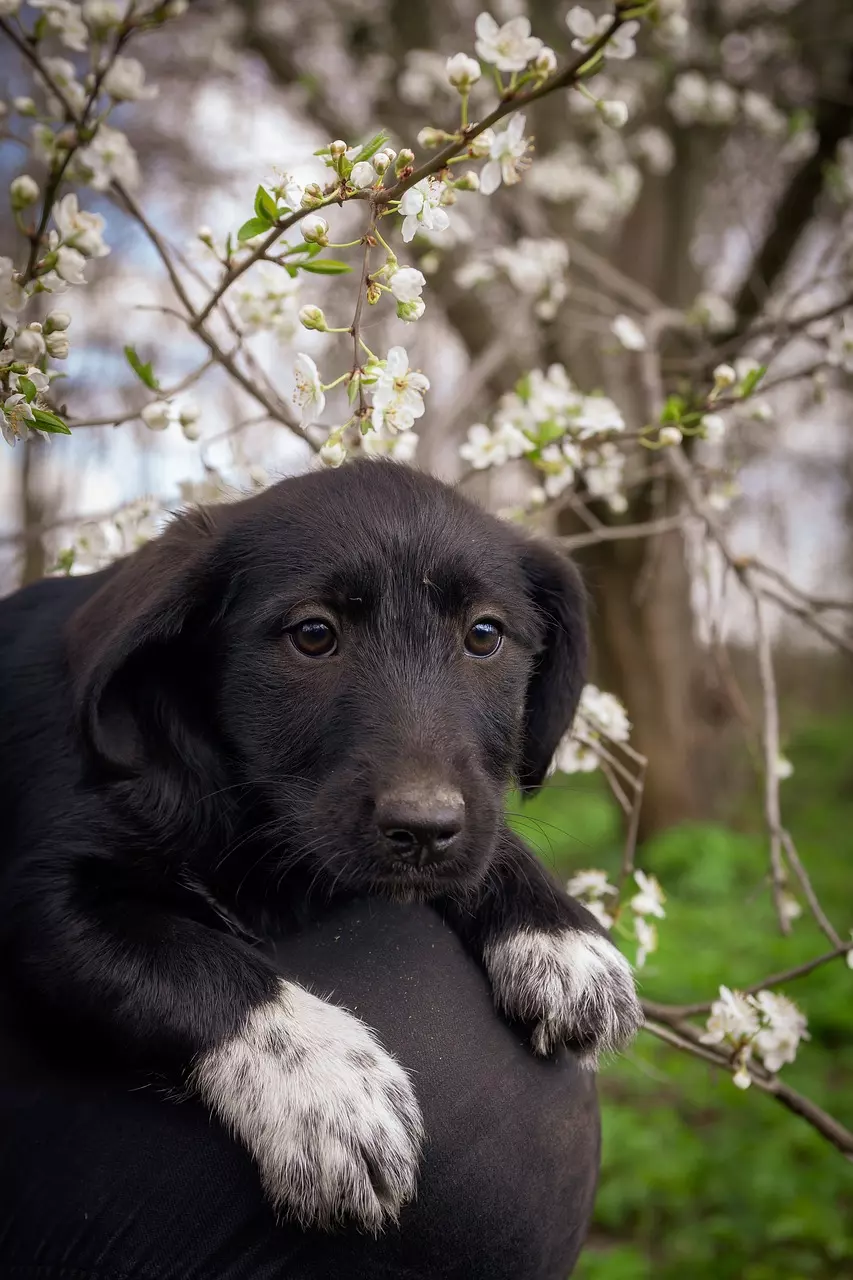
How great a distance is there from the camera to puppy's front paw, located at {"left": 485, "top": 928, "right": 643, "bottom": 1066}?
6.94 feet

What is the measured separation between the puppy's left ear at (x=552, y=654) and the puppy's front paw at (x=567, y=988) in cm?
50

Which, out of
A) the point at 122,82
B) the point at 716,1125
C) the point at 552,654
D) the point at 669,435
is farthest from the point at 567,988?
the point at 716,1125

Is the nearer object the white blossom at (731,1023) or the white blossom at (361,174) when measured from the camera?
the white blossom at (361,174)

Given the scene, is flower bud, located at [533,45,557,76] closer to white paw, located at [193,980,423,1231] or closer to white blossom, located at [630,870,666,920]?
white paw, located at [193,980,423,1231]

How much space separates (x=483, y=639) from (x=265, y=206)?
99 cm

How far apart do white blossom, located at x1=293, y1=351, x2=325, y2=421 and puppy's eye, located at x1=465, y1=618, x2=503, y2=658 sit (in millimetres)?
584

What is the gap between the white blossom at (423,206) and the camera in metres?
1.91

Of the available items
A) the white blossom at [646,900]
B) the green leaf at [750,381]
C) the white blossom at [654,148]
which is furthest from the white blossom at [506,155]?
the white blossom at [654,148]

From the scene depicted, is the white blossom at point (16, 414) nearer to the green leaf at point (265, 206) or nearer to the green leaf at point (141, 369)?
the green leaf at point (265, 206)

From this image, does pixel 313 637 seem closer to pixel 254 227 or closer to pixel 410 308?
pixel 410 308

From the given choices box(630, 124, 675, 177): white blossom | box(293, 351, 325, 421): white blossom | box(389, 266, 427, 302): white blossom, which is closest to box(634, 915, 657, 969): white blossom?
box(293, 351, 325, 421): white blossom

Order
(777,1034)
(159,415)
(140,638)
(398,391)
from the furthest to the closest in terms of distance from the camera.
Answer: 1. (159,415)
2. (777,1034)
3. (398,391)
4. (140,638)

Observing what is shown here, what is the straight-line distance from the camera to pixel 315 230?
6.42ft

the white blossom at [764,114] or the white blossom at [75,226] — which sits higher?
the white blossom at [764,114]
